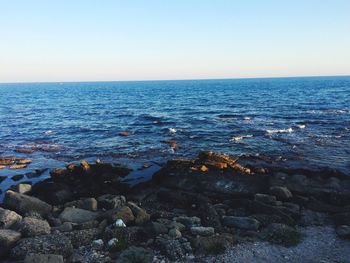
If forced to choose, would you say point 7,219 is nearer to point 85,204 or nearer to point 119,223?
point 85,204

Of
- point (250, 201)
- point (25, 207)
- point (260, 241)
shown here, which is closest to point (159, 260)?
point (260, 241)

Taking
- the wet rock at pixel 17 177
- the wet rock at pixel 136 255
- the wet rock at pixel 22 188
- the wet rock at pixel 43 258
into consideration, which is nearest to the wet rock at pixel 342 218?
the wet rock at pixel 136 255

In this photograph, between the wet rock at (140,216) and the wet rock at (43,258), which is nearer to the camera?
the wet rock at (43,258)

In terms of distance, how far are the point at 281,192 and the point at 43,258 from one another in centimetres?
1269

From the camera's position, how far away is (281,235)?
45.3ft

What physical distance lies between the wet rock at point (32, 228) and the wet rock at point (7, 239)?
387mm

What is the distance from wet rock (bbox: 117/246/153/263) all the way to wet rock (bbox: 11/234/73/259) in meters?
2.15

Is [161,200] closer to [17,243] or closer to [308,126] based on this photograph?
[17,243]

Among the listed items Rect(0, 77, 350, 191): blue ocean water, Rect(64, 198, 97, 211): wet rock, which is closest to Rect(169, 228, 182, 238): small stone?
Rect(64, 198, 97, 211): wet rock

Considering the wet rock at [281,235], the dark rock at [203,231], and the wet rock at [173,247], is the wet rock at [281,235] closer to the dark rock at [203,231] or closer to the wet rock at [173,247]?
the dark rock at [203,231]

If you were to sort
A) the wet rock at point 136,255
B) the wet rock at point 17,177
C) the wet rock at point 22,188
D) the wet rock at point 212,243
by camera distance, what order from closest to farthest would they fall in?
the wet rock at point 136,255
the wet rock at point 212,243
the wet rock at point 22,188
the wet rock at point 17,177

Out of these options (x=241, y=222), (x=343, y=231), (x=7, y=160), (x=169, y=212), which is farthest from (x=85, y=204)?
(x=7, y=160)

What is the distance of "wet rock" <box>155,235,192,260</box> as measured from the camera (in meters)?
12.4

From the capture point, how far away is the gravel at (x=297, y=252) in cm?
1220
